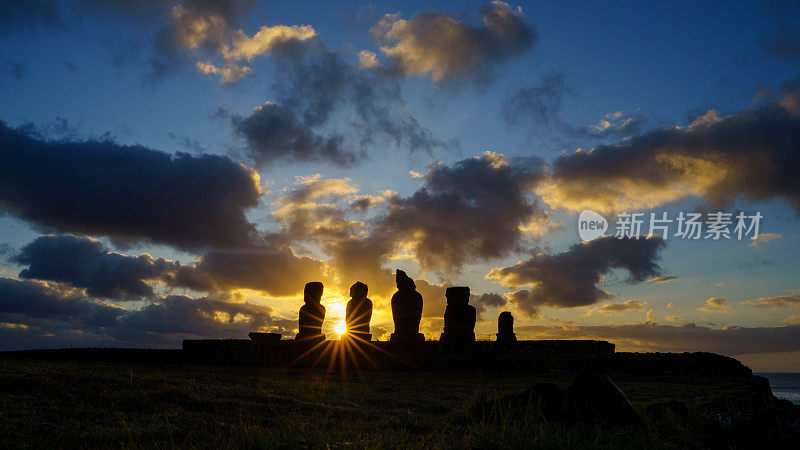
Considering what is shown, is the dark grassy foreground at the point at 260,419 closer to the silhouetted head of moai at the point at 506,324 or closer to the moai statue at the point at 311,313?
the moai statue at the point at 311,313

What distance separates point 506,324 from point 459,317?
12.5 feet

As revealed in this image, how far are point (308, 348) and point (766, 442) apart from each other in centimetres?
2469

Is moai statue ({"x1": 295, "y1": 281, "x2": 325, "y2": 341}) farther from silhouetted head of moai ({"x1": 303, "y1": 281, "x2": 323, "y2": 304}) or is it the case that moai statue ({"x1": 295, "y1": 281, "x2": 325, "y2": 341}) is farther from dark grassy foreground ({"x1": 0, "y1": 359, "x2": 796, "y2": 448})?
dark grassy foreground ({"x1": 0, "y1": 359, "x2": 796, "y2": 448})

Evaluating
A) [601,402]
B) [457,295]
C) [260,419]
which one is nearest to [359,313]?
[457,295]

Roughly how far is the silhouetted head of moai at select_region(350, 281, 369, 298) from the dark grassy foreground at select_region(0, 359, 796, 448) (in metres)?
25.3

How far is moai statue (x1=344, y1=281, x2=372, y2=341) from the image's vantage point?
121 ft

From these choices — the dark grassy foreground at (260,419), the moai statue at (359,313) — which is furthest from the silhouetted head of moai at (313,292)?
the dark grassy foreground at (260,419)

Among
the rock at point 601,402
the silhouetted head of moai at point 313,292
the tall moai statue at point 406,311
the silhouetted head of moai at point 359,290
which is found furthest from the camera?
the silhouetted head of moai at point 359,290

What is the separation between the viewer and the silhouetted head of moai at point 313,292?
123 ft

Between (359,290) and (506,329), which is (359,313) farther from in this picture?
(506,329)

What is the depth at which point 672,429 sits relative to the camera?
20.7 ft

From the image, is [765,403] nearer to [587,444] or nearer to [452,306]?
[587,444]

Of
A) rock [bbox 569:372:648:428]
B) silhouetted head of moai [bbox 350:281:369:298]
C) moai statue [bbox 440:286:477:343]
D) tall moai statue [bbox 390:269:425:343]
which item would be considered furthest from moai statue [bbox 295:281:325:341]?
rock [bbox 569:372:648:428]

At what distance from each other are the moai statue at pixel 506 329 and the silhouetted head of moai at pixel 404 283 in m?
6.70
